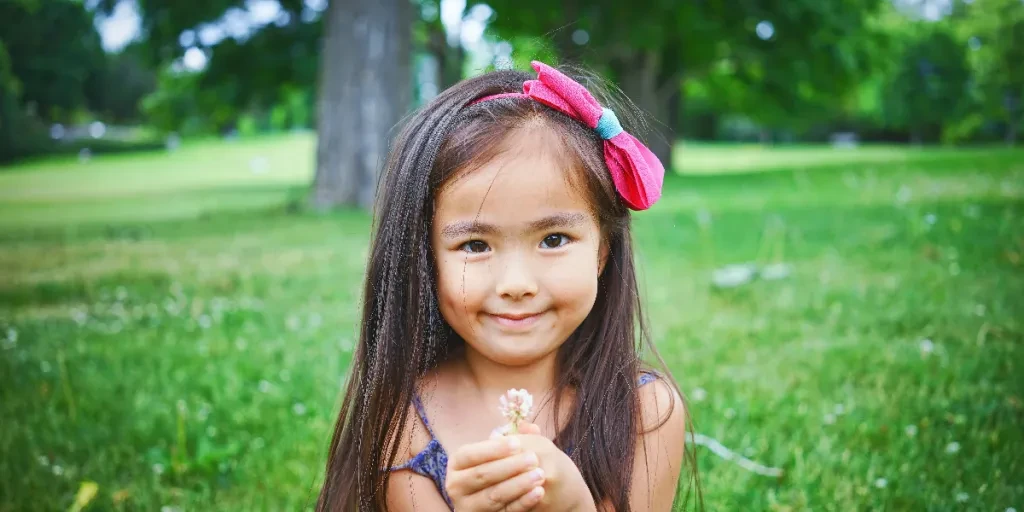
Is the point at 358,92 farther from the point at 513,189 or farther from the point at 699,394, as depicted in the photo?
the point at 513,189

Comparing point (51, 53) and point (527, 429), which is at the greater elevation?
point (51, 53)

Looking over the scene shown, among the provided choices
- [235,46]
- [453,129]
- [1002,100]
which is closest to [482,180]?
[453,129]

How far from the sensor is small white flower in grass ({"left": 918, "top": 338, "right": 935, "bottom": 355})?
383cm

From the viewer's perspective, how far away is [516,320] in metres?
1.79

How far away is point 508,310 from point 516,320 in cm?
3

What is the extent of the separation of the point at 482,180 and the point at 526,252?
0.17m

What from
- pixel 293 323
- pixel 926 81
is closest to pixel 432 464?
pixel 293 323

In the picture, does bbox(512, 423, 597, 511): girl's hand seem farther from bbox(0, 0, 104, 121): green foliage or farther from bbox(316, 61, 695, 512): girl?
bbox(0, 0, 104, 121): green foliage

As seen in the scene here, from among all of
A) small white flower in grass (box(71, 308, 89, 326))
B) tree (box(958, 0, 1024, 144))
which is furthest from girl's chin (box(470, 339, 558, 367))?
tree (box(958, 0, 1024, 144))

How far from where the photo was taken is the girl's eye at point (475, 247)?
5.89 feet

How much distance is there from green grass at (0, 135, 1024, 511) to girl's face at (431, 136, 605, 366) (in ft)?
3.31

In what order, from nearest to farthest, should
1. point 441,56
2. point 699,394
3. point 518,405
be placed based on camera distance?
point 518,405 → point 699,394 → point 441,56

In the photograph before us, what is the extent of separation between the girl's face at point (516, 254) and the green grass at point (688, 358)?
1009 millimetres

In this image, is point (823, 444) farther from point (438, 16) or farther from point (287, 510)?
point (438, 16)
